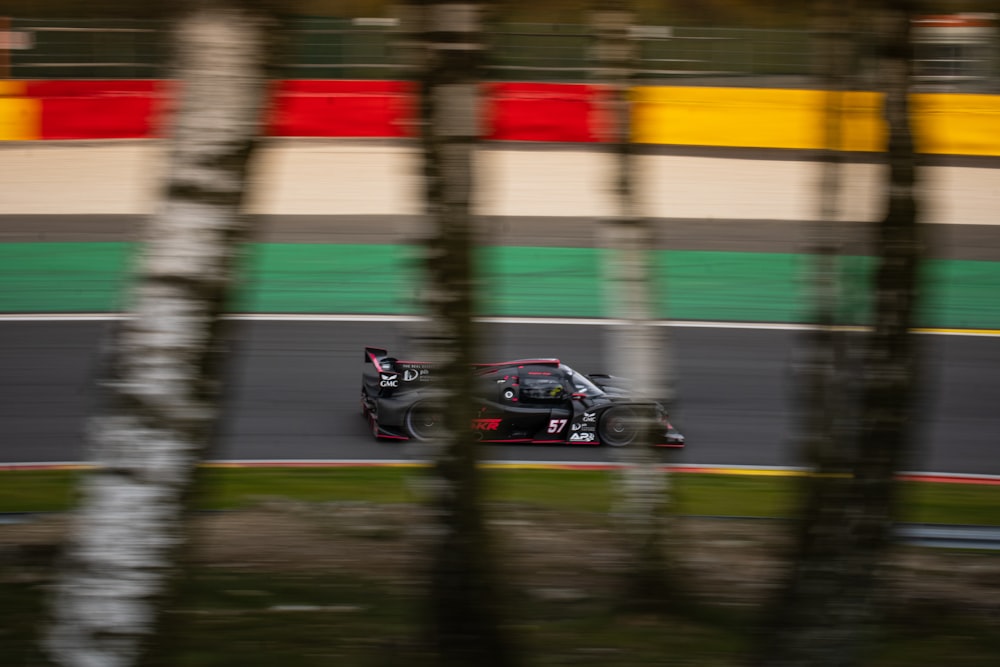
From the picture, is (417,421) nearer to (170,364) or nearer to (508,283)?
(508,283)

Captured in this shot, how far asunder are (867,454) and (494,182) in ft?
49.9

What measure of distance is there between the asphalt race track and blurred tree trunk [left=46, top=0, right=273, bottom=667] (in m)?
6.64

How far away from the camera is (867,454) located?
400cm

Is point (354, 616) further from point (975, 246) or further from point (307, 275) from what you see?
point (975, 246)

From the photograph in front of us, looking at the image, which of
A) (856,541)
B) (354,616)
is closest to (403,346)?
(354,616)

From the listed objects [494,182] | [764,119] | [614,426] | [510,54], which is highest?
[510,54]

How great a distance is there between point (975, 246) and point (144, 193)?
612 inches

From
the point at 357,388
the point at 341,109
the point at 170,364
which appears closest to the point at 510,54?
the point at 341,109

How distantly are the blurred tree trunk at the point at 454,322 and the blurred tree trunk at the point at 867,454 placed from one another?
124cm

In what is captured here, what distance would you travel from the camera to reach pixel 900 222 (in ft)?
13.1

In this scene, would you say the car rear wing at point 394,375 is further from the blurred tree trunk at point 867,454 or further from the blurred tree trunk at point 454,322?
the blurred tree trunk at point 867,454

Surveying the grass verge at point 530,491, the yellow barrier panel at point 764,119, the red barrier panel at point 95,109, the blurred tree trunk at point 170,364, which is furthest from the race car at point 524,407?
the red barrier panel at point 95,109

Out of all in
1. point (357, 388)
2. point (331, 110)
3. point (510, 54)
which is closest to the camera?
point (357, 388)

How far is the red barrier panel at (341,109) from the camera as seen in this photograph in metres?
19.9
